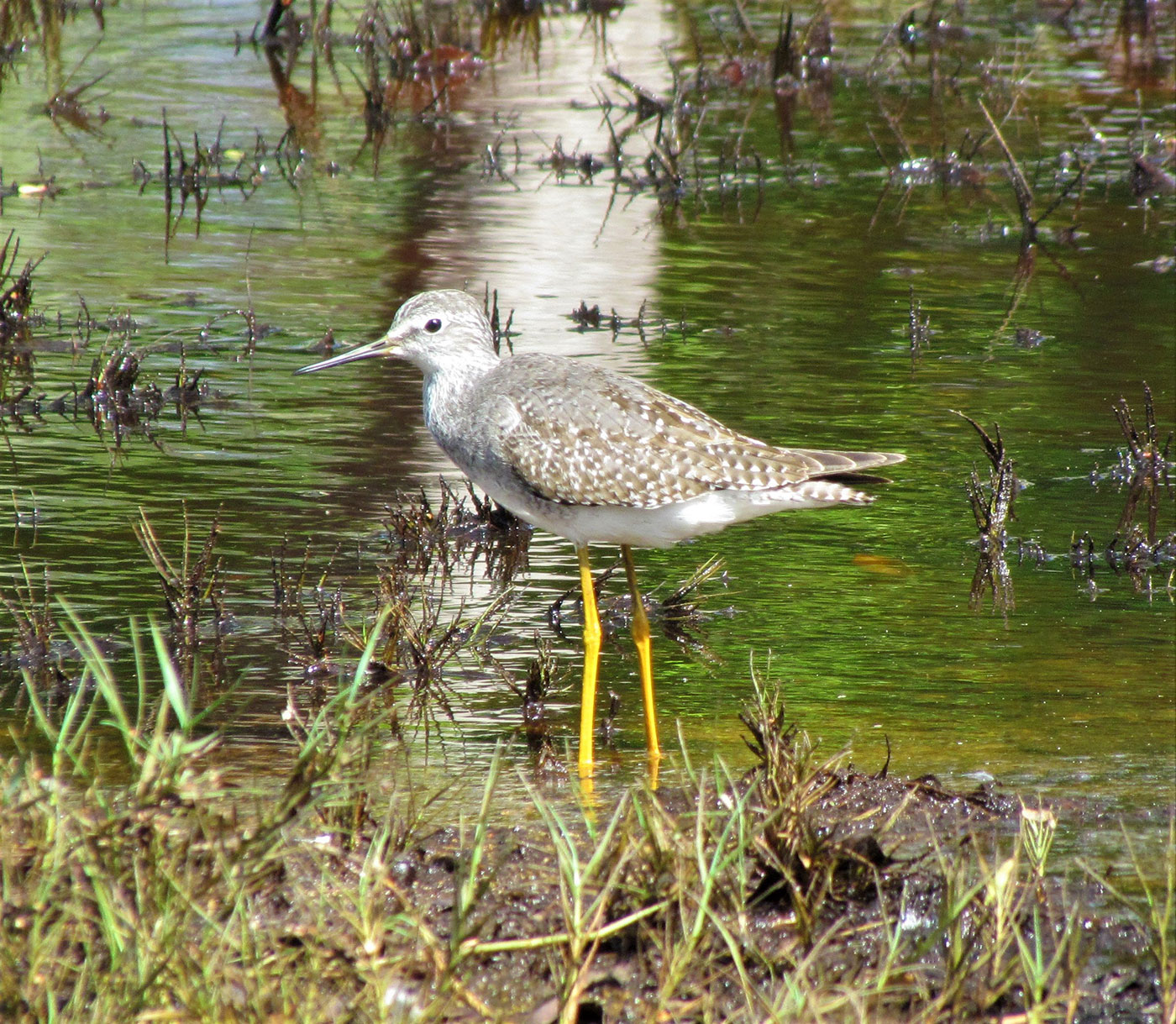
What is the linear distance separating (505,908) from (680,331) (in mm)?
6296

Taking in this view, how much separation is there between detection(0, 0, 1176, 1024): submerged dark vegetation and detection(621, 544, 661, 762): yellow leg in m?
0.30

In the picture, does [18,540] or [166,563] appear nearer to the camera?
[166,563]

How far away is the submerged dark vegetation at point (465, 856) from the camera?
374cm

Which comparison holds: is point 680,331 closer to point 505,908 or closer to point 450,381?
point 450,381

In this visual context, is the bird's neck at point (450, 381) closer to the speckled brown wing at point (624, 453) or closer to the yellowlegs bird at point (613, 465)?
the yellowlegs bird at point (613, 465)

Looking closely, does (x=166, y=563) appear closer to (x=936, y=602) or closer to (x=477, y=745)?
(x=477, y=745)

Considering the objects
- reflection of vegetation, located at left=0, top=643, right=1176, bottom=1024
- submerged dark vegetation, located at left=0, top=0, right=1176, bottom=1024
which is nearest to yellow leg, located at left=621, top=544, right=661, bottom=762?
submerged dark vegetation, located at left=0, top=0, right=1176, bottom=1024

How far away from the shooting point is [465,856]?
4344mm

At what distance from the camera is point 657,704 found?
6.27 m

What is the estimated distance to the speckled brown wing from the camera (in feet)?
19.6

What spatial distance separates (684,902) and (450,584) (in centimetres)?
317

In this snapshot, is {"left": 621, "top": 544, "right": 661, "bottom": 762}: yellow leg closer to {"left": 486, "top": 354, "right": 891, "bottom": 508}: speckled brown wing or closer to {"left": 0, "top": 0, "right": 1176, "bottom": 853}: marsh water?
{"left": 0, "top": 0, "right": 1176, "bottom": 853}: marsh water

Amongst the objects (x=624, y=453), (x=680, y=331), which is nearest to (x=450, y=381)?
(x=624, y=453)

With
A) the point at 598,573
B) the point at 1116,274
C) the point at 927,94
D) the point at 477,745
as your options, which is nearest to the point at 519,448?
the point at 477,745
